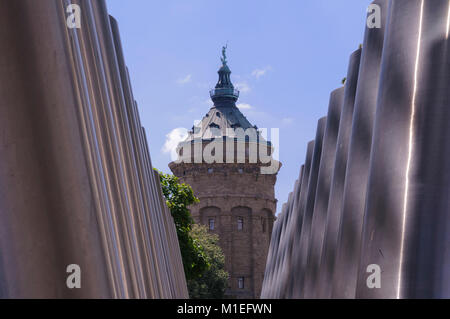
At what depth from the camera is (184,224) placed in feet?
108

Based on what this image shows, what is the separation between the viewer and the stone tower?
245 feet

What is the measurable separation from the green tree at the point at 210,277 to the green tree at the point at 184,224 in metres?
23.4

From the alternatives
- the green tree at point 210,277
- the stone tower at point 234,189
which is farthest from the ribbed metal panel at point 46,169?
the stone tower at point 234,189

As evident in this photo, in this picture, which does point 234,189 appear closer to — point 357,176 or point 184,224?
point 184,224

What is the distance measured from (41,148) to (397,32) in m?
2.95

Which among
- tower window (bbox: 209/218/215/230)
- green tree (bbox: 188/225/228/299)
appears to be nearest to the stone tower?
tower window (bbox: 209/218/215/230)

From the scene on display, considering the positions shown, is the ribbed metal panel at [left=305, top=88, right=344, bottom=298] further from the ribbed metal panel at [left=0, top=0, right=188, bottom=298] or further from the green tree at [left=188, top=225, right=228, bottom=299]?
the green tree at [left=188, top=225, right=228, bottom=299]

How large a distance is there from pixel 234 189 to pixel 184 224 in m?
41.9

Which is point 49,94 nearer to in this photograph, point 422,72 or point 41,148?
point 41,148

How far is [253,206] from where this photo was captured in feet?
247

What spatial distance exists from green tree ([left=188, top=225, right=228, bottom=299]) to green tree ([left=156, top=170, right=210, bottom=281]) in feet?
76.8

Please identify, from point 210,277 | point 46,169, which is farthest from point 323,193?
point 210,277

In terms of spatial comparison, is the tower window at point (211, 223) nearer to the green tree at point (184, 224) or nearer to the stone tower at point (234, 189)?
the stone tower at point (234, 189)

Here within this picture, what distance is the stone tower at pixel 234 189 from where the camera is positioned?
74562 millimetres
